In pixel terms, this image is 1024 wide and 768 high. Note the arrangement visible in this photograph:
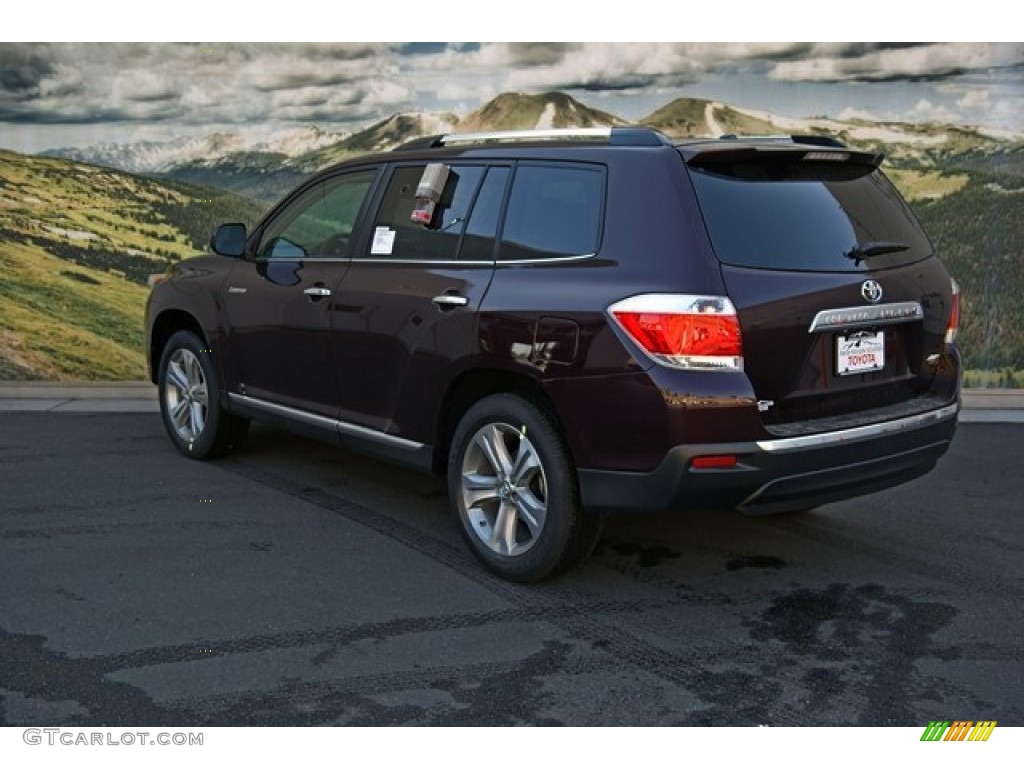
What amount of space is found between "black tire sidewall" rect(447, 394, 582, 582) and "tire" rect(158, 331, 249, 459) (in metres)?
2.29

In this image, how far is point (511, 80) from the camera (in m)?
9.73

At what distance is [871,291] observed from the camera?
457cm

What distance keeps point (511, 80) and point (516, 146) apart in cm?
486

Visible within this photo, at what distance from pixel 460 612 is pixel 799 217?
6.50ft

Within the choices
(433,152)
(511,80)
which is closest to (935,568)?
(433,152)

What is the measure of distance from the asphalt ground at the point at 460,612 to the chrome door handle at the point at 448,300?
1113 millimetres

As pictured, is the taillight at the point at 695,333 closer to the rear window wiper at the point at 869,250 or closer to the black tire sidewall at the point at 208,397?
the rear window wiper at the point at 869,250

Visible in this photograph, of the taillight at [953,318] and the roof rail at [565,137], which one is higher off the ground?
the roof rail at [565,137]

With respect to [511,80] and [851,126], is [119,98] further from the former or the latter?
[851,126]

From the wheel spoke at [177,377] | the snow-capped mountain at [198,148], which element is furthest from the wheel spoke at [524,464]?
the snow-capped mountain at [198,148]

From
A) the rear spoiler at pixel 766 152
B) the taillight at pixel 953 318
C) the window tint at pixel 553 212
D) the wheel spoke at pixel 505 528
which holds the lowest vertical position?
the wheel spoke at pixel 505 528

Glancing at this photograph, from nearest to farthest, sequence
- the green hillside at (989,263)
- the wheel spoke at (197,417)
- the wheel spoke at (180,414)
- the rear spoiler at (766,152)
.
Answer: the rear spoiler at (766,152) < the wheel spoke at (197,417) < the wheel spoke at (180,414) < the green hillside at (989,263)

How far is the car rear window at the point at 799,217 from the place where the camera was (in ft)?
14.4

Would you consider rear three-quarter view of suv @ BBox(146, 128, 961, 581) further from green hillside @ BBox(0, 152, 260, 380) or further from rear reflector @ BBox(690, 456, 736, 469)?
green hillside @ BBox(0, 152, 260, 380)
